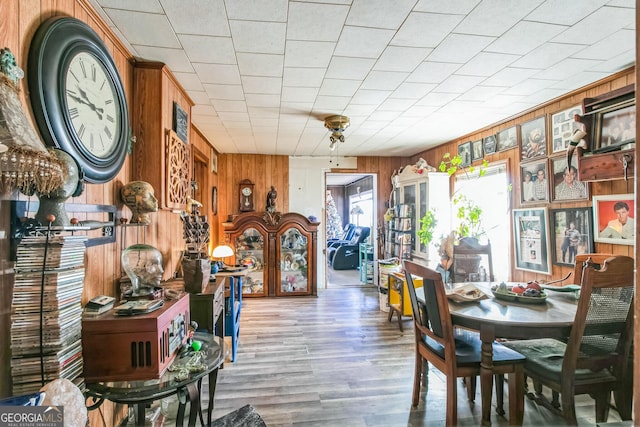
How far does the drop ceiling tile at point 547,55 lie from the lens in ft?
6.48

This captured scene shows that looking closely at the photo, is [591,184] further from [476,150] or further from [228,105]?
[228,105]

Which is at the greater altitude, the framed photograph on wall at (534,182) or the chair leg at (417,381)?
the framed photograph on wall at (534,182)

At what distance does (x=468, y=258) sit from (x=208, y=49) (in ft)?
10.4

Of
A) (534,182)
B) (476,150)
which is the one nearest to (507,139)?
(476,150)

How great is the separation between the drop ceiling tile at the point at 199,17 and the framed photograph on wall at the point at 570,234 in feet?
10.3

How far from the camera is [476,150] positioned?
4000mm

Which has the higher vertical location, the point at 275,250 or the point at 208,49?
the point at 208,49

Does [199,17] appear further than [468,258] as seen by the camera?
No

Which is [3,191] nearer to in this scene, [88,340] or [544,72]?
[88,340]

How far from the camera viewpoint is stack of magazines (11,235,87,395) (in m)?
1.04

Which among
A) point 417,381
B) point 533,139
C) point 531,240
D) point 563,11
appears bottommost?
point 417,381

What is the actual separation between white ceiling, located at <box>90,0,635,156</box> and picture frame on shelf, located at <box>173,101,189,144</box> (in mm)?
209

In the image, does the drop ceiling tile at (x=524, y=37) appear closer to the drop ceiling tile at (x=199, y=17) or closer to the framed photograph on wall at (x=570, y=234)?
the framed photograph on wall at (x=570, y=234)

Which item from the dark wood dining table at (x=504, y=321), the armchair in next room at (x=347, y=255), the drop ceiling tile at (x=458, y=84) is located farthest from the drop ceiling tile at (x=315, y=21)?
the armchair in next room at (x=347, y=255)
